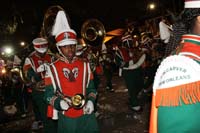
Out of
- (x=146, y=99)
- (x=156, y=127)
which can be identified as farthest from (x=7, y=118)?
(x=156, y=127)

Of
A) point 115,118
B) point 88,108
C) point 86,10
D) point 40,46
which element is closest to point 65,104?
point 88,108

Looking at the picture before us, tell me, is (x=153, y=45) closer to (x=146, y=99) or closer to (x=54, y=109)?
(x=146, y=99)

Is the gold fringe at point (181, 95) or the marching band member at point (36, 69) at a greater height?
the marching band member at point (36, 69)

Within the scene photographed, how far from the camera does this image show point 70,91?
4.64m

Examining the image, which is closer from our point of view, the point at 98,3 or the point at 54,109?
the point at 54,109

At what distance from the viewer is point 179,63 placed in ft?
6.01

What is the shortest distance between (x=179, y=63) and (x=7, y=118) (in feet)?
34.3

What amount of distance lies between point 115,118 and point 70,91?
188 inches

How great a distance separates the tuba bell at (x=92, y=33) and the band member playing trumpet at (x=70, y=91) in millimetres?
9583

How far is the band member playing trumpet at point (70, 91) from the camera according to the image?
455 cm

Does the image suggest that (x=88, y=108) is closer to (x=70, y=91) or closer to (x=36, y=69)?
(x=70, y=91)

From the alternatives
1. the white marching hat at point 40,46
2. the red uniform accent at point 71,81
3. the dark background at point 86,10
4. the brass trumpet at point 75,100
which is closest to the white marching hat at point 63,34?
the red uniform accent at point 71,81

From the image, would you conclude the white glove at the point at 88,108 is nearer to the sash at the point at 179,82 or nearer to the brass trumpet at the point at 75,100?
the brass trumpet at the point at 75,100

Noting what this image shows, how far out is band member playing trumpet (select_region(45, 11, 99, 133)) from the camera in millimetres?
4547
